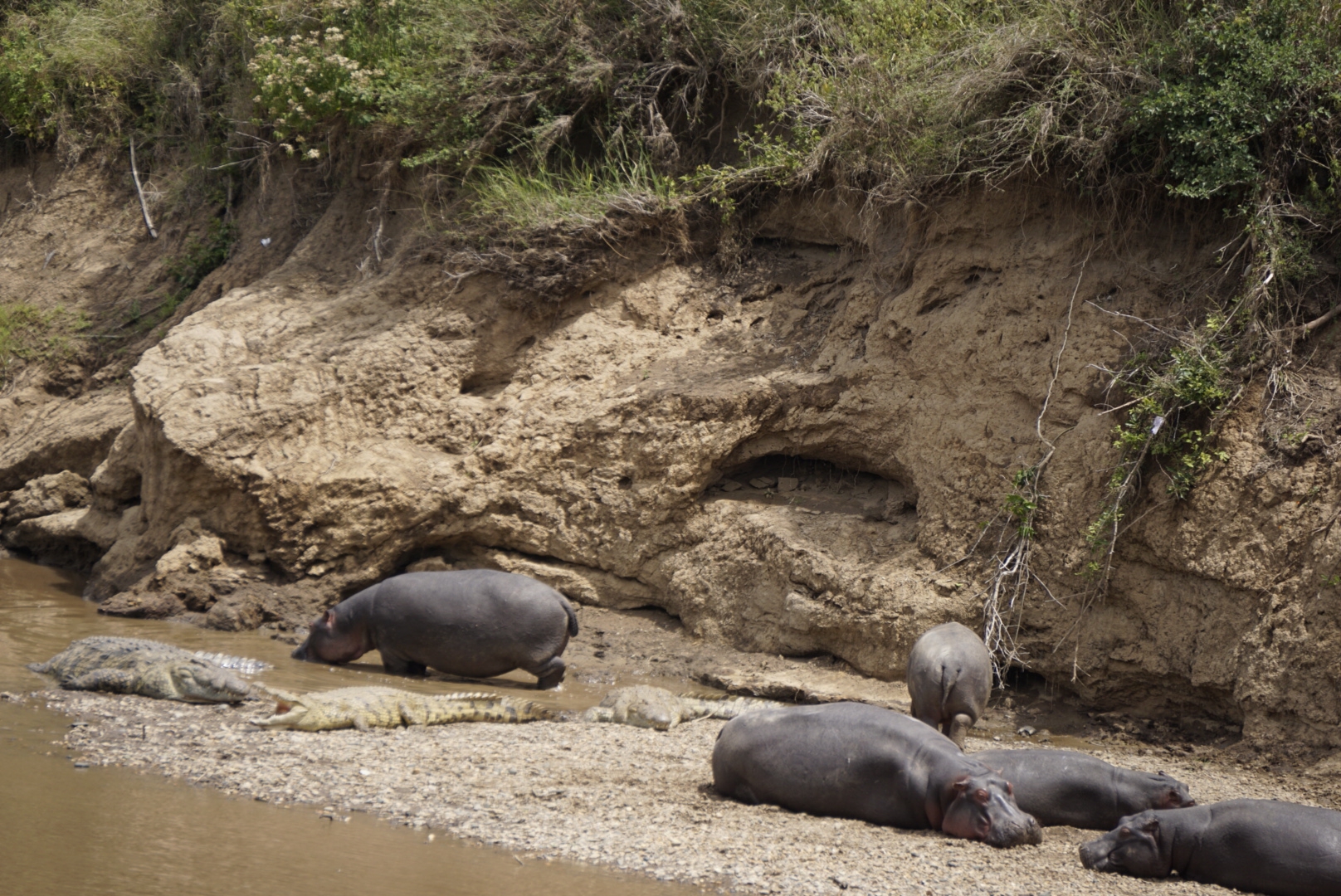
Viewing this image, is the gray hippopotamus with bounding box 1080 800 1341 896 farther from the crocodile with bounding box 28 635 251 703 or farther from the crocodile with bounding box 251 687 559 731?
the crocodile with bounding box 28 635 251 703

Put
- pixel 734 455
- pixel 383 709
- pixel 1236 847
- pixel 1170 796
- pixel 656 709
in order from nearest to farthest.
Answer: pixel 1236 847
pixel 1170 796
pixel 383 709
pixel 656 709
pixel 734 455

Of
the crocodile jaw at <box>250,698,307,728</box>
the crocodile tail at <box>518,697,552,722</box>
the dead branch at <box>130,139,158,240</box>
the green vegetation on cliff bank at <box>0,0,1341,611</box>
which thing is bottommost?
the crocodile tail at <box>518,697,552,722</box>

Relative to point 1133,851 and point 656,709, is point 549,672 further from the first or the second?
point 1133,851

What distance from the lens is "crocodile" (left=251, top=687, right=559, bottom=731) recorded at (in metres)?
5.91

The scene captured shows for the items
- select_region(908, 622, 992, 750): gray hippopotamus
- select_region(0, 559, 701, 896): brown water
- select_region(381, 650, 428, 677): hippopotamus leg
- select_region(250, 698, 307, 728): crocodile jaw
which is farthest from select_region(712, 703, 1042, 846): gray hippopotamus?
select_region(381, 650, 428, 677): hippopotamus leg

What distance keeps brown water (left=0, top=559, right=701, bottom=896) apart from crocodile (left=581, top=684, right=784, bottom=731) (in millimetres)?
2211

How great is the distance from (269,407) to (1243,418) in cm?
716

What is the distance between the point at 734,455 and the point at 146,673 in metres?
4.38

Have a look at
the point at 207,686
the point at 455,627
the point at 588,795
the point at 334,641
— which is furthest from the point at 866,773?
the point at 334,641

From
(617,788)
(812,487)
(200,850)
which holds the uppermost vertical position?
(812,487)

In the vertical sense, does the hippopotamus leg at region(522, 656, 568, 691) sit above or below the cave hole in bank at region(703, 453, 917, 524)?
below

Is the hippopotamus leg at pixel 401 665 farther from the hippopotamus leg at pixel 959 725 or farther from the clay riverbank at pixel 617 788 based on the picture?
the hippopotamus leg at pixel 959 725

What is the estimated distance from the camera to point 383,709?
244 inches

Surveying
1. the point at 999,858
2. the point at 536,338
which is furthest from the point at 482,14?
the point at 999,858
